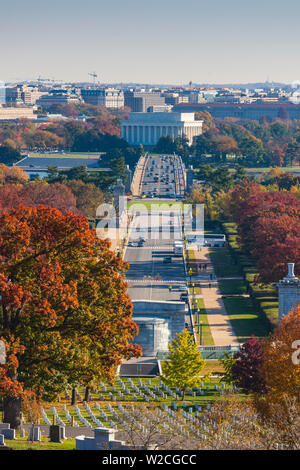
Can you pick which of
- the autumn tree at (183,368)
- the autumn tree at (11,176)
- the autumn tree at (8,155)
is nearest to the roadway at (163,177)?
the autumn tree at (11,176)

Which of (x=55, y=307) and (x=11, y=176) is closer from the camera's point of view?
(x=55, y=307)

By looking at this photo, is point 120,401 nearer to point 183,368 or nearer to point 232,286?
point 183,368

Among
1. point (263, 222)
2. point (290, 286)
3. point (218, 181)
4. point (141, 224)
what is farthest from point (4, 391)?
point (218, 181)

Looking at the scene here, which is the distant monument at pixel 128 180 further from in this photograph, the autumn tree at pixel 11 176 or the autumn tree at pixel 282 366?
the autumn tree at pixel 282 366

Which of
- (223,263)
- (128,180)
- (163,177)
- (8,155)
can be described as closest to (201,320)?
(223,263)

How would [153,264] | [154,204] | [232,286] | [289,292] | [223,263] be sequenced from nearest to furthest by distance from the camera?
[289,292] < [232,286] < [153,264] < [223,263] < [154,204]

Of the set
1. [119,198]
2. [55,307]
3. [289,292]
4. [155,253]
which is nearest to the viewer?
[55,307]

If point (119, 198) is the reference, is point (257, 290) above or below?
above
